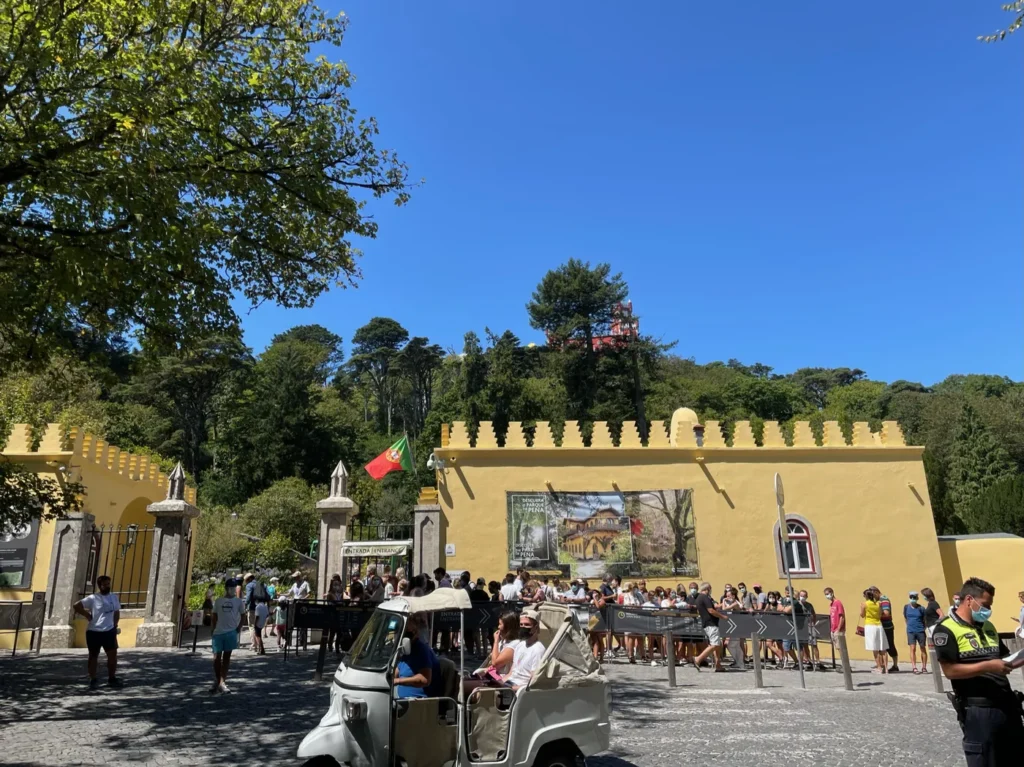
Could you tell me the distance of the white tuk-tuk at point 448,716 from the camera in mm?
4930

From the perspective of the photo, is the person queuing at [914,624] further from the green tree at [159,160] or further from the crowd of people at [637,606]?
the green tree at [159,160]

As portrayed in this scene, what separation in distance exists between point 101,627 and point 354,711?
6777mm

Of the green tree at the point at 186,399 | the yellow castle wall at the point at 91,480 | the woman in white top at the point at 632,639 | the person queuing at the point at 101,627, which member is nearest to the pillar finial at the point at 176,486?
the yellow castle wall at the point at 91,480

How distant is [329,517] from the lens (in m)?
16.6

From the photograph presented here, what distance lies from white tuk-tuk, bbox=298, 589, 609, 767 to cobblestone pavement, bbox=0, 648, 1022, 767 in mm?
1280

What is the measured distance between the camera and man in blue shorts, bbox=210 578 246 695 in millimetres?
9253

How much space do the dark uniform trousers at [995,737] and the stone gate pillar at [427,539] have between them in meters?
13.6

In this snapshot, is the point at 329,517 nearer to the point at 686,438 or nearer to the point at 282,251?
the point at 282,251

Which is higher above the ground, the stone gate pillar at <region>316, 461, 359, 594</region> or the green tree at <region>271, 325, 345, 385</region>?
the green tree at <region>271, 325, 345, 385</region>

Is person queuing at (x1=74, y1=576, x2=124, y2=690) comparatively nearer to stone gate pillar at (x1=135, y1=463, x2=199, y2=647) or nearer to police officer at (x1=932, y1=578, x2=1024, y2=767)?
stone gate pillar at (x1=135, y1=463, x2=199, y2=647)

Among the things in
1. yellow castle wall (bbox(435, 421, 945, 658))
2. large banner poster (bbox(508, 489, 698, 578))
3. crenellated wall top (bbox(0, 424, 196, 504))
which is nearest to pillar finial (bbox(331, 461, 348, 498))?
yellow castle wall (bbox(435, 421, 945, 658))

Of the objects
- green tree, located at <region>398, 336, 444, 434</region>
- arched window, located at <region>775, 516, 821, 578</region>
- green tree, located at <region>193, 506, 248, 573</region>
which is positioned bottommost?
arched window, located at <region>775, 516, 821, 578</region>

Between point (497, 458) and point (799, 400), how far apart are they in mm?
52386

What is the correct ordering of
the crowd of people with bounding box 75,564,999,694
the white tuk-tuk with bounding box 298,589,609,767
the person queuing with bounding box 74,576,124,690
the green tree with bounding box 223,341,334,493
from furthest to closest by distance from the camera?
1. the green tree with bounding box 223,341,334,493
2. the crowd of people with bounding box 75,564,999,694
3. the person queuing with bounding box 74,576,124,690
4. the white tuk-tuk with bounding box 298,589,609,767
